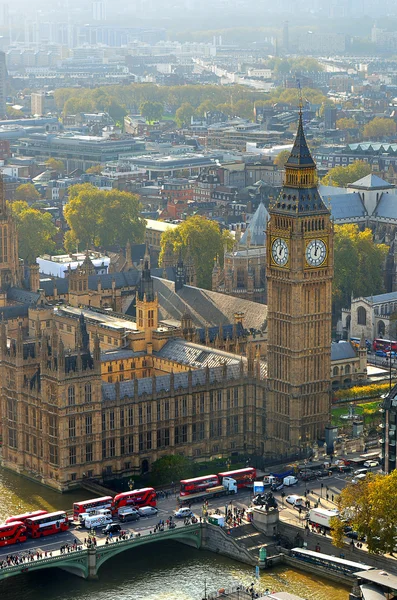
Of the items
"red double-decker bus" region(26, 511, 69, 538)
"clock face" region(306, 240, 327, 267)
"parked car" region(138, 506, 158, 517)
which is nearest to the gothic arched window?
"clock face" region(306, 240, 327, 267)

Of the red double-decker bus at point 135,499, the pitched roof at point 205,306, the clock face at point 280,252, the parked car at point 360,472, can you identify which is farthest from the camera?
the pitched roof at point 205,306

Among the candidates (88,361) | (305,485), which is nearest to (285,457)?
(305,485)

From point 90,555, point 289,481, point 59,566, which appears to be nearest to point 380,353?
point 289,481

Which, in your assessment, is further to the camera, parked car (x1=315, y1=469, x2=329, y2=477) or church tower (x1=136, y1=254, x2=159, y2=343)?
church tower (x1=136, y1=254, x2=159, y2=343)

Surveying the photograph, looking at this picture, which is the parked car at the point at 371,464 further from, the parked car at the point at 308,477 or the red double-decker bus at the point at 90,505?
the red double-decker bus at the point at 90,505

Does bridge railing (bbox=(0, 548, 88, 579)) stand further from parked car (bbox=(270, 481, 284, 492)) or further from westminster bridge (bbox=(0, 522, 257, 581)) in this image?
parked car (bbox=(270, 481, 284, 492))

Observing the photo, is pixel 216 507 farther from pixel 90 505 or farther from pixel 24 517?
pixel 24 517

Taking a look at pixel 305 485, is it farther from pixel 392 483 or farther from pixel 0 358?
pixel 0 358

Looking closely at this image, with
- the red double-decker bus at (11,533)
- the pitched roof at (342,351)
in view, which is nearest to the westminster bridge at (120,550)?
the red double-decker bus at (11,533)
